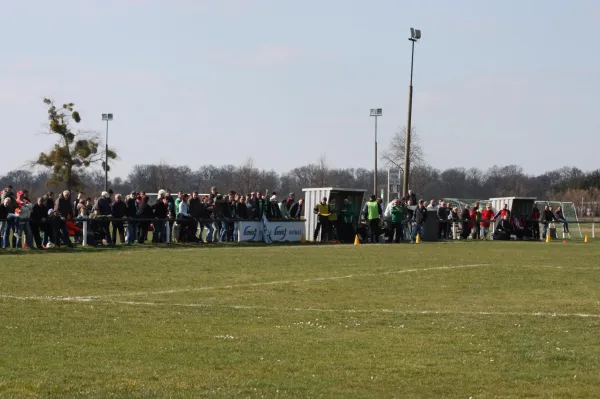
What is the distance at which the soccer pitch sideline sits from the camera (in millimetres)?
9250

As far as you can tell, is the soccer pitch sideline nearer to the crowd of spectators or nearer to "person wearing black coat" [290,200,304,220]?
the crowd of spectators

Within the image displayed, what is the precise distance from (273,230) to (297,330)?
28233mm

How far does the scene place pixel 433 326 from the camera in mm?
13664

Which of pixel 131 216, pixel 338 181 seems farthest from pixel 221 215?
pixel 338 181

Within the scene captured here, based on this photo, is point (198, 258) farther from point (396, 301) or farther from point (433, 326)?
point (433, 326)

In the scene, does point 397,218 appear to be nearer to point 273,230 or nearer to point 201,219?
point 273,230

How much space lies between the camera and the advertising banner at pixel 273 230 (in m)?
40.0

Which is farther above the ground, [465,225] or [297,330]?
[465,225]

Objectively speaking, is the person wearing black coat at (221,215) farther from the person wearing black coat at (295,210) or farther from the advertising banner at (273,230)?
the person wearing black coat at (295,210)

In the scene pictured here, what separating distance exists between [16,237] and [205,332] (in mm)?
20695

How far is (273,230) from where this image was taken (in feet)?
136

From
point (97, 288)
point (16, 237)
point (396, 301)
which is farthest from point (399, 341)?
point (16, 237)

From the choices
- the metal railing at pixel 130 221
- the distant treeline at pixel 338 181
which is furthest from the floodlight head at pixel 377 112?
the metal railing at pixel 130 221

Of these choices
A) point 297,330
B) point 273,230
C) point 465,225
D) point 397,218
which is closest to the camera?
point 297,330
